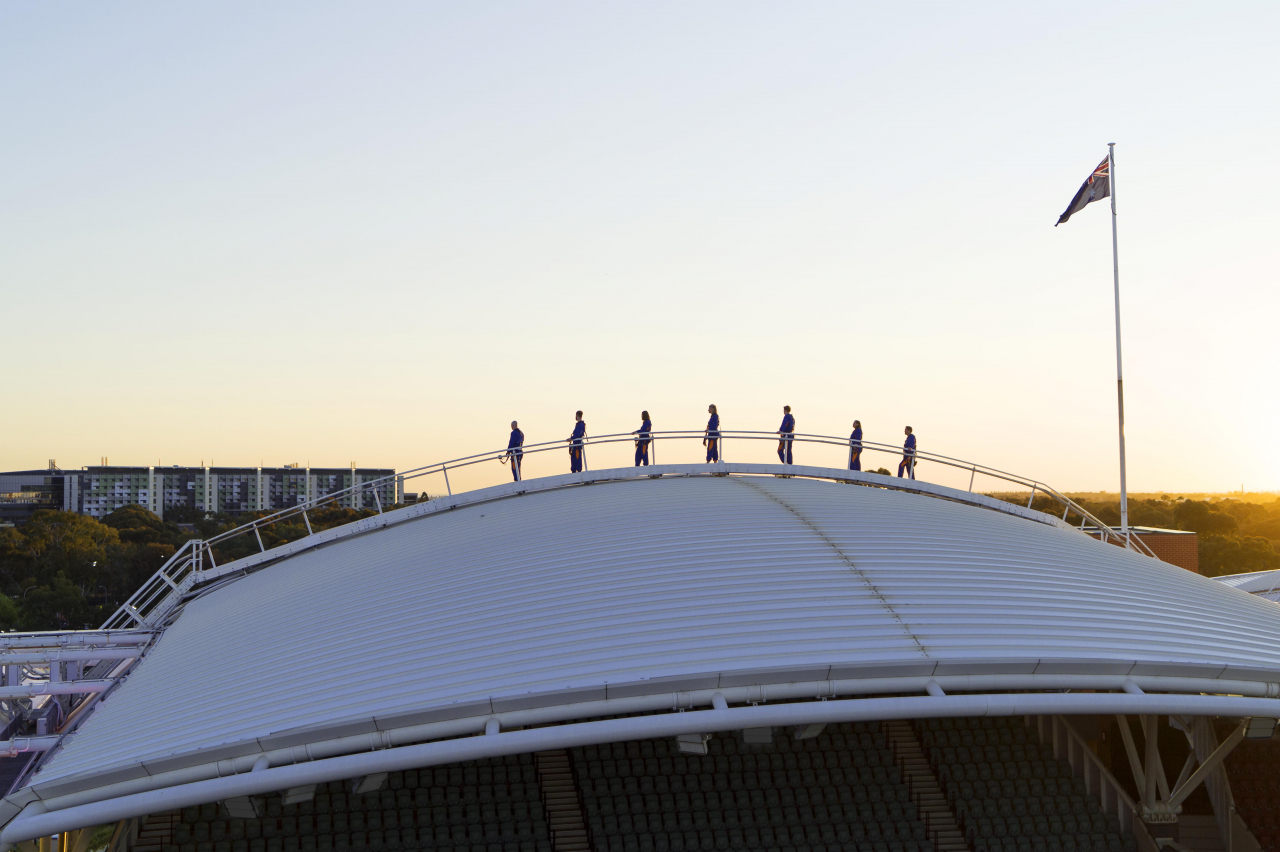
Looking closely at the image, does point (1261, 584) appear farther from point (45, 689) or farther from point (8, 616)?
point (8, 616)

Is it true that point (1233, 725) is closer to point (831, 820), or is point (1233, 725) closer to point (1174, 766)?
point (1174, 766)

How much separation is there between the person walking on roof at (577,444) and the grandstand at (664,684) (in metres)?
0.67

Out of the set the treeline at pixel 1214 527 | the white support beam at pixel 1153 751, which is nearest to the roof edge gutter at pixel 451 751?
the white support beam at pixel 1153 751

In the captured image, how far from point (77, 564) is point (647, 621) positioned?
7209cm

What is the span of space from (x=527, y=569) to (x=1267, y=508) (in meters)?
113

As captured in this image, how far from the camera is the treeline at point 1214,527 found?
192 ft

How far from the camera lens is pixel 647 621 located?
12.2m

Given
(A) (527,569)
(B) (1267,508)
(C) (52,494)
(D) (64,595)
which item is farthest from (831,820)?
(C) (52,494)

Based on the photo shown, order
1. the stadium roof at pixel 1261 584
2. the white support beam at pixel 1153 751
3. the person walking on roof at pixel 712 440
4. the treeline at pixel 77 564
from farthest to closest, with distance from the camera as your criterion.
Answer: the treeline at pixel 77 564, the stadium roof at pixel 1261 584, the person walking on roof at pixel 712 440, the white support beam at pixel 1153 751

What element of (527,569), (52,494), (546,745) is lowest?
(52,494)

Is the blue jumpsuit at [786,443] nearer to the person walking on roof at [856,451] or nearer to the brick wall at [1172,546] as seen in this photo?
the person walking on roof at [856,451]

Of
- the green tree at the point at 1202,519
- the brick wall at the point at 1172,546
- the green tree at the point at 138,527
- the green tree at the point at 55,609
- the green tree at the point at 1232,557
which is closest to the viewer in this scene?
the brick wall at the point at 1172,546

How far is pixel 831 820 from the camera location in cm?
1770

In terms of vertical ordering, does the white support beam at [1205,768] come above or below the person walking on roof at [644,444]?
below
